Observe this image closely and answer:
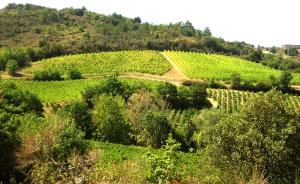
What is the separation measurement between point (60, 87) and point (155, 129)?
42.9m

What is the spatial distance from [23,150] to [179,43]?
118865 mm

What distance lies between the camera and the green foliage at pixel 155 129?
57031mm

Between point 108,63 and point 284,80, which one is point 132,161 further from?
point 108,63

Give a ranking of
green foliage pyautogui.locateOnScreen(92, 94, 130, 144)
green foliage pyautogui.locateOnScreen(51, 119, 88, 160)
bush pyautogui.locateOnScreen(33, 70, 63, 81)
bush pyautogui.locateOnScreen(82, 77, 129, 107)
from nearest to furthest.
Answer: green foliage pyautogui.locateOnScreen(51, 119, 88, 160) → green foliage pyautogui.locateOnScreen(92, 94, 130, 144) → bush pyautogui.locateOnScreen(82, 77, 129, 107) → bush pyautogui.locateOnScreen(33, 70, 63, 81)

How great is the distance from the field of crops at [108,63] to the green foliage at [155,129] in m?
52.8

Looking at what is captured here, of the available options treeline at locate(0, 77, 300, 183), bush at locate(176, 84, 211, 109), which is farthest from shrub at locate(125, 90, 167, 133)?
treeline at locate(0, 77, 300, 183)

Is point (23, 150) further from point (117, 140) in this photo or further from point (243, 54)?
point (243, 54)

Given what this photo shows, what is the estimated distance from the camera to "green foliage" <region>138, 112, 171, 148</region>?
2245 inches

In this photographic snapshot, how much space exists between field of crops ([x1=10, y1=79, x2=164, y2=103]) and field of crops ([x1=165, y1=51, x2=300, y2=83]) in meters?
20.1

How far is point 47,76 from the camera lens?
100312 mm

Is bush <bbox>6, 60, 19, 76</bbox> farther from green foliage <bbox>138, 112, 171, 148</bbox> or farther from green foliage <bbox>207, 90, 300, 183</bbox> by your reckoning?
green foliage <bbox>207, 90, 300, 183</bbox>

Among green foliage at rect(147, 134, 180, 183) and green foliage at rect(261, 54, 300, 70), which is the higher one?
green foliage at rect(147, 134, 180, 183)

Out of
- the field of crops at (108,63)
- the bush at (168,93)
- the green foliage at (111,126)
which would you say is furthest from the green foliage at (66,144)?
the field of crops at (108,63)

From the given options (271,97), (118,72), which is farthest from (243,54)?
(271,97)
